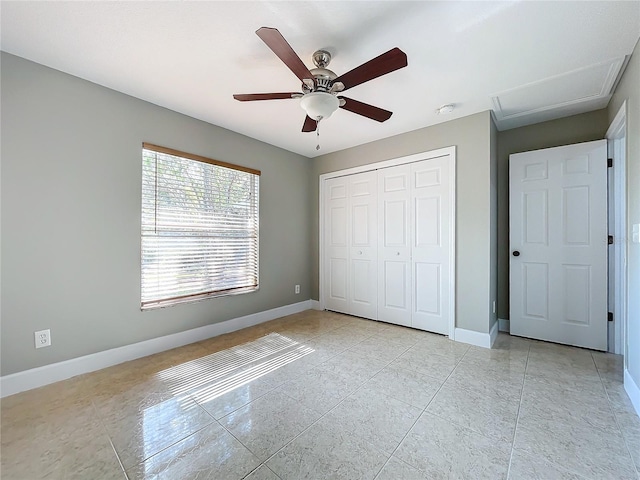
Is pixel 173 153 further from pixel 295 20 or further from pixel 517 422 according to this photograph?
pixel 517 422

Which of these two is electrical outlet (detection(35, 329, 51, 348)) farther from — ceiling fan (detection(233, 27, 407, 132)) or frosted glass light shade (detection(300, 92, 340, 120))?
frosted glass light shade (detection(300, 92, 340, 120))

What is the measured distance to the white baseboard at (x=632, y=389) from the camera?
175cm

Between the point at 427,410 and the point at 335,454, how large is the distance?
29.1 inches

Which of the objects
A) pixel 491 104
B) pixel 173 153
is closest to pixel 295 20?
pixel 173 153

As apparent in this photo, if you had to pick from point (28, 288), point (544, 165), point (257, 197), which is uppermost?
point (544, 165)

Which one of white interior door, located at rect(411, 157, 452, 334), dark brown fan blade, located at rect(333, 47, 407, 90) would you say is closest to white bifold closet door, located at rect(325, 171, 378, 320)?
white interior door, located at rect(411, 157, 452, 334)

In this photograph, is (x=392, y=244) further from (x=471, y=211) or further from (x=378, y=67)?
(x=378, y=67)

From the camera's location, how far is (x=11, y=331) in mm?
1965

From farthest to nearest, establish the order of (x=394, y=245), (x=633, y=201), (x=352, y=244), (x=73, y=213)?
1. (x=352, y=244)
2. (x=394, y=245)
3. (x=73, y=213)
4. (x=633, y=201)

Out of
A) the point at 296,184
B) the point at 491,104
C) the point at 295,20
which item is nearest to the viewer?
the point at 295,20

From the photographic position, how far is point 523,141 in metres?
3.26

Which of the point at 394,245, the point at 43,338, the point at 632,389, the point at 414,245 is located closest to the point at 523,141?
the point at 414,245

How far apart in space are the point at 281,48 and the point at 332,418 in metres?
2.22

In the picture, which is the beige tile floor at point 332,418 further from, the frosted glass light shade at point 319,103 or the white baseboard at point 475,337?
the frosted glass light shade at point 319,103
